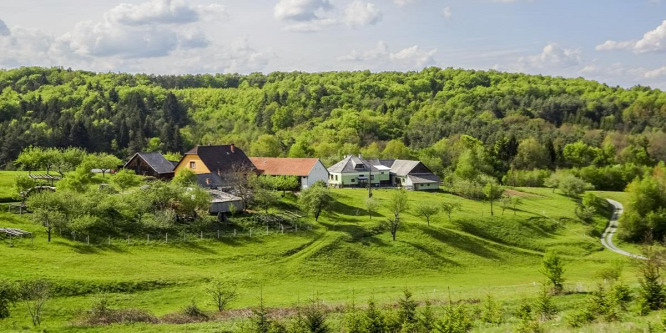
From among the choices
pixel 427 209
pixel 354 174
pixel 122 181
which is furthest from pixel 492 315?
pixel 354 174

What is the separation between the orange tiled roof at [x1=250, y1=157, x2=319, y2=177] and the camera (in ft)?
268

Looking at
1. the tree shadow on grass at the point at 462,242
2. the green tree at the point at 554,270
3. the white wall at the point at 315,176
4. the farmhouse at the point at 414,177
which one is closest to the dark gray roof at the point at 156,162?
the white wall at the point at 315,176

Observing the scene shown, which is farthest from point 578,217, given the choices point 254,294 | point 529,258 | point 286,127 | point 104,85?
point 104,85

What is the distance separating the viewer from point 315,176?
81.9 m

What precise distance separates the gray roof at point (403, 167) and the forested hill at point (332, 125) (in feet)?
40.3

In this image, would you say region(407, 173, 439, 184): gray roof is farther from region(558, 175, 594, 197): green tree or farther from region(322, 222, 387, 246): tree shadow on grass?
region(322, 222, 387, 246): tree shadow on grass

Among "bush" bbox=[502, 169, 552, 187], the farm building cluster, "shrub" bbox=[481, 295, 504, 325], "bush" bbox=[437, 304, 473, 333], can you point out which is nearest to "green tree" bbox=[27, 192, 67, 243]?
the farm building cluster

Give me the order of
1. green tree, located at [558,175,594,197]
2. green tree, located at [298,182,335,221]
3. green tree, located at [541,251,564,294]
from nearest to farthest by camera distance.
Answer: green tree, located at [541,251,564,294]
green tree, located at [298,182,335,221]
green tree, located at [558,175,594,197]

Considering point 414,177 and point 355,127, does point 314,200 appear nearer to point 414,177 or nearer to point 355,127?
point 414,177

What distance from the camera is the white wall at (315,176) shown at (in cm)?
8094

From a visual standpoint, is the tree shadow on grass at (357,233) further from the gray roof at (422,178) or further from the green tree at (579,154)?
the green tree at (579,154)

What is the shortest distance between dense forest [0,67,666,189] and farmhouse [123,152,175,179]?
30192mm

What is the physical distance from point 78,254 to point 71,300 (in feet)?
37.7

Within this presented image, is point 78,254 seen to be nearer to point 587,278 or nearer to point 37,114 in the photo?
point 587,278
